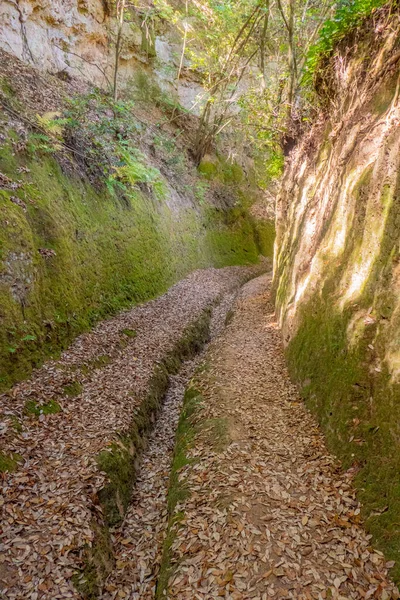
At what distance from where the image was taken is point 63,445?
528cm

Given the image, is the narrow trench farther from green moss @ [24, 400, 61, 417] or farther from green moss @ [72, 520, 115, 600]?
green moss @ [24, 400, 61, 417]

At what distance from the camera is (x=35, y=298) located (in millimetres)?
6980

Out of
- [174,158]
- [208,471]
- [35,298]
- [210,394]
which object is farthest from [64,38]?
[208,471]

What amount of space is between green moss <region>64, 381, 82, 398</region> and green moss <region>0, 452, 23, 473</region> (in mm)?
1598

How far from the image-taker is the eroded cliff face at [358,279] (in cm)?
427

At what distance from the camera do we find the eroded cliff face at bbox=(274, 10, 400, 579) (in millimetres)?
4273

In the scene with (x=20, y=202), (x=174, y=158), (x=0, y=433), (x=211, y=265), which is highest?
(x=174, y=158)

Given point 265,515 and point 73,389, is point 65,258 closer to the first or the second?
point 73,389

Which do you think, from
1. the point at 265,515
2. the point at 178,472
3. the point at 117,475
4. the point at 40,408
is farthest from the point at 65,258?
the point at 265,515

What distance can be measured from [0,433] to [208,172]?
22382 mm

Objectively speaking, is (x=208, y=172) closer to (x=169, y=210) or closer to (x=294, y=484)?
(x=169, y=210)

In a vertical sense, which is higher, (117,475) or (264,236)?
(264,236)

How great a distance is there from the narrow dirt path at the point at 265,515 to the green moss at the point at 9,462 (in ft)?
7.70

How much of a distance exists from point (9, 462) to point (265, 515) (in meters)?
3.53
